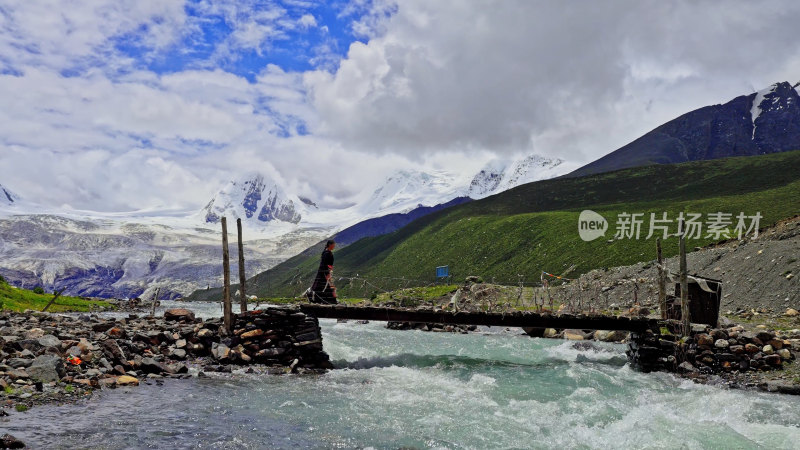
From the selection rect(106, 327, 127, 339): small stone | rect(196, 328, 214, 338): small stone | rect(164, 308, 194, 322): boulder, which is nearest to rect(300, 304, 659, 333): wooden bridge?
rect(196, 328, 214, 338): small stone

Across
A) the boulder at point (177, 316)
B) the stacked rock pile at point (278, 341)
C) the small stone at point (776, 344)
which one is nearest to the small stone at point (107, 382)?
the stacked rock pile at point (278, 341)

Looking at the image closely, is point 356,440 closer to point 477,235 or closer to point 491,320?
point 491,320

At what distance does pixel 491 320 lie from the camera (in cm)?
3238

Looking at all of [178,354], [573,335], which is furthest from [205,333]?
[573,335]

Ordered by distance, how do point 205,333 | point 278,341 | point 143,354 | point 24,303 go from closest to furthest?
point 143,354 < point 278,341 < point 205,333 < point 24,303

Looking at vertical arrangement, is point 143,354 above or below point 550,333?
above

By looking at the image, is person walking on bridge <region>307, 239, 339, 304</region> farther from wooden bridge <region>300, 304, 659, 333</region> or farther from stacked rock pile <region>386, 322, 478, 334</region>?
stacked rock pile <region>386, 322, 478, 334</region>

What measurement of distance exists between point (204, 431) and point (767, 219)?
455 ft

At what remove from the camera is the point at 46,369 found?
2066 centimetres

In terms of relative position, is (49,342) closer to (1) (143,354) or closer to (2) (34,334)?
(2) (34,334)

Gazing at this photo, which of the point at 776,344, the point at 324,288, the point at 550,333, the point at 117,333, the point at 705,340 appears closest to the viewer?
the point at 776,344

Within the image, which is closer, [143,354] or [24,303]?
[143,354]

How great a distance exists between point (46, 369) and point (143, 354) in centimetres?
659

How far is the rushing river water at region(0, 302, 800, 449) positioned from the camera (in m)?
16.3
